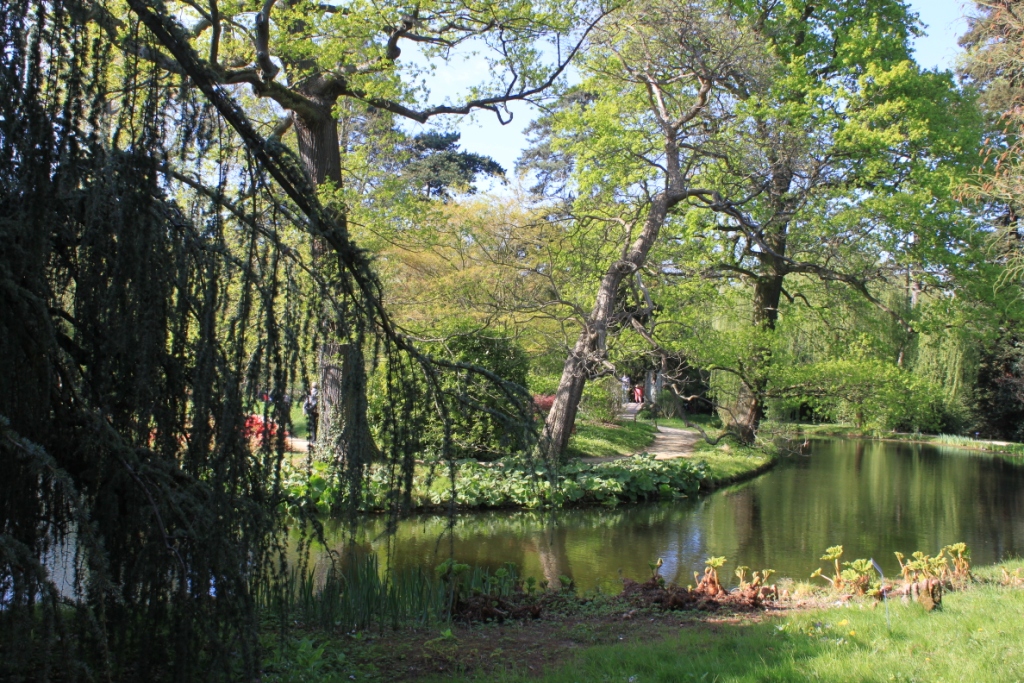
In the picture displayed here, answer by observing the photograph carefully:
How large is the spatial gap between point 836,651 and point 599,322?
27.4ft

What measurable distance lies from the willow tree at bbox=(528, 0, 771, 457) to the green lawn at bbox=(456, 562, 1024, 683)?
6730 mm

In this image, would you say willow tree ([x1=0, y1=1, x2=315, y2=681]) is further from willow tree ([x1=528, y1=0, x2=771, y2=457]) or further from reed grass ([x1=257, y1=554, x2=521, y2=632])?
willow tree ([x1=528, y1=0, x2=771, y2=457])

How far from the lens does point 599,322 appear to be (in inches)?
499

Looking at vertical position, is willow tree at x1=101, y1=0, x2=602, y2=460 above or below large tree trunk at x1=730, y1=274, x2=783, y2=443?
above

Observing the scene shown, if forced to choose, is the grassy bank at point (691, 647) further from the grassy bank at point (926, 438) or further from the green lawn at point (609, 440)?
the grassy bank at point (926, 438)

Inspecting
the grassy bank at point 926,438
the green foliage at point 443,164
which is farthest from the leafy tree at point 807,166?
the green foliage at point 443,164

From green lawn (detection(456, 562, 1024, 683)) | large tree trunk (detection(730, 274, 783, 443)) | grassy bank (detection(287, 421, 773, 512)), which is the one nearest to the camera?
green lawn (detection(456, 562, 1024, 683))

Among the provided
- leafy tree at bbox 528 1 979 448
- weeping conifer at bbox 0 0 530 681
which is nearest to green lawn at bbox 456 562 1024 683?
weeping conifer at bbox 0 0 530 681

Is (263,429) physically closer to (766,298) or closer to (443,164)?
(766,298)

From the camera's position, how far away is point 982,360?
27.0 m

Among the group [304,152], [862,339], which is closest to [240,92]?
[304,152]

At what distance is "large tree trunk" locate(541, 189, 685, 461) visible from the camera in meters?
12.8

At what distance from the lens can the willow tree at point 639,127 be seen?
42.4ft

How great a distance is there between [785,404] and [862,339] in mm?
1932
